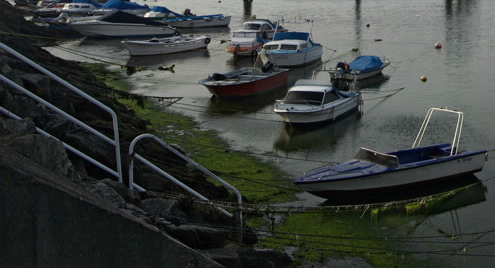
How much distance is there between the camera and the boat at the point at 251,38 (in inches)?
1820

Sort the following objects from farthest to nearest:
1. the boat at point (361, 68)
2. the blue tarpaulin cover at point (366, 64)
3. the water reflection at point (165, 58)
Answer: the water reflection at point (165, 58) → the blue tarpaulin cover at point (366, 64) → the boat at point (361, 68)

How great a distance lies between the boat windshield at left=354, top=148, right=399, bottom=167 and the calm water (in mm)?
2002

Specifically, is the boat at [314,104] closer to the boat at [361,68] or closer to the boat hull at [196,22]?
the boat at [361,68]

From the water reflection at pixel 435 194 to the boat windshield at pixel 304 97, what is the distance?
8427 millimetres

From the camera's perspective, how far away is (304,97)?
27453 millimetres

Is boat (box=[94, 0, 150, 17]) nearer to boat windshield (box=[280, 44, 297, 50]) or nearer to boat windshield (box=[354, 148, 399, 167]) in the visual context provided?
boat windshield (box=[280, 44, 297, 50])

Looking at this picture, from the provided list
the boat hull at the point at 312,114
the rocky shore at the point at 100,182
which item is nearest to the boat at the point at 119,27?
the boat hull at the point at 312,114

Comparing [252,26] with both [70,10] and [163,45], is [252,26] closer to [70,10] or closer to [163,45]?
[163,45]

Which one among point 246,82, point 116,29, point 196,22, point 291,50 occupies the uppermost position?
point 116,29

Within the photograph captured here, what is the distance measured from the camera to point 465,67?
40.3 m

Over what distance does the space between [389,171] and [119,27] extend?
40.6 metres

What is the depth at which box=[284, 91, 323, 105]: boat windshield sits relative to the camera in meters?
27.2

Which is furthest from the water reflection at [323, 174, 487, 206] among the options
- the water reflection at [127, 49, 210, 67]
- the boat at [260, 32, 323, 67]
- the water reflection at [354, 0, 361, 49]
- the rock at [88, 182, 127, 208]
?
the water reflection at [354, 0, 361, 49]

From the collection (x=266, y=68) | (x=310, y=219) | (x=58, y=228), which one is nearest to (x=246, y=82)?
(x=266, y=68)
